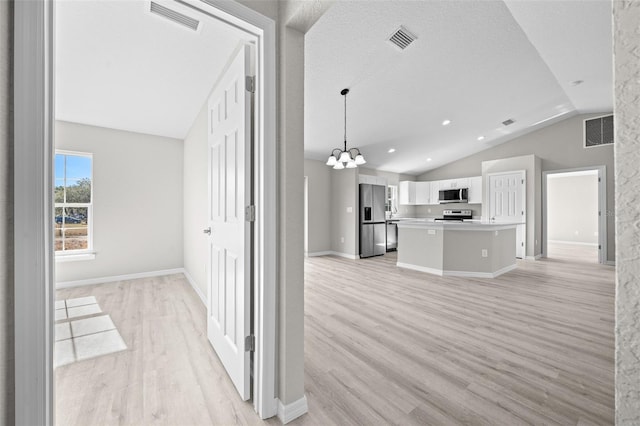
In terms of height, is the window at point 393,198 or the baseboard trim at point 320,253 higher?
the window at point 393,198

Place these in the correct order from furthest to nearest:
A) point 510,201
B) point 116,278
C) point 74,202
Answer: point 510,201 < point 116,278 < point 74,202

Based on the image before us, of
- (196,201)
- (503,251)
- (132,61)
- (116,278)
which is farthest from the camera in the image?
(503,251)

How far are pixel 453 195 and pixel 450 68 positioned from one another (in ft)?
16.2

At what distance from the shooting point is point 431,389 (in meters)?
1.68

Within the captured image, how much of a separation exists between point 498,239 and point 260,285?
4.69m

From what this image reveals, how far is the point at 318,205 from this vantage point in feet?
22.2

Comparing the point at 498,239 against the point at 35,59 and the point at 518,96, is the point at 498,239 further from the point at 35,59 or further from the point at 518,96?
the point at 35,59

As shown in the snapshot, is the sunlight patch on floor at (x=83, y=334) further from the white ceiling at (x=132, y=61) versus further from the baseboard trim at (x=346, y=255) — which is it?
the baseboard trim at (x=346, y=255)

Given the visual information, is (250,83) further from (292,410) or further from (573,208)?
(573,208)

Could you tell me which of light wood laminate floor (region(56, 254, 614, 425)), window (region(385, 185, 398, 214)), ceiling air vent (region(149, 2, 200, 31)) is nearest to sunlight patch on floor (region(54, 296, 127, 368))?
light wood laminate floor (region(56, 254, 614, 425))

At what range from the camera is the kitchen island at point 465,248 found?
4453 millimetres

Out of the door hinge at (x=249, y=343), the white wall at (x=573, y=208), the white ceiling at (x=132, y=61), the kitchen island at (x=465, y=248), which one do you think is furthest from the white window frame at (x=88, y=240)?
the white wall at (x=573, y=208)

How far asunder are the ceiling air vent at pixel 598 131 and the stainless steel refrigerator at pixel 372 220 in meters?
4.49

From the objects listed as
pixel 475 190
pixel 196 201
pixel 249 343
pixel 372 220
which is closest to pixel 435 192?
pixel 475 190
